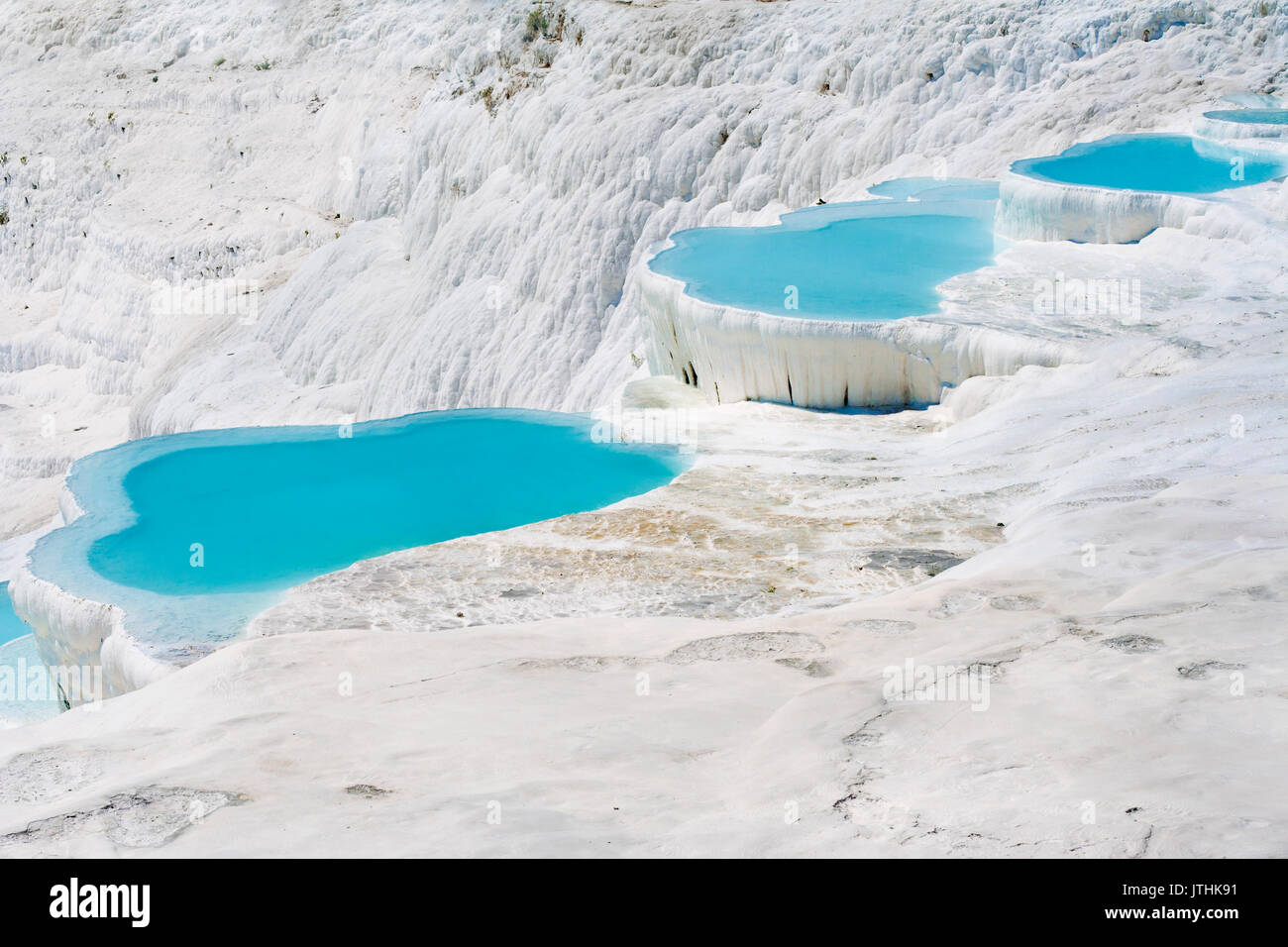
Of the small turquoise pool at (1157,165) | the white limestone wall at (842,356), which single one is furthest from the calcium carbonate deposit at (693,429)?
the small turquoise pool at (1157,165)

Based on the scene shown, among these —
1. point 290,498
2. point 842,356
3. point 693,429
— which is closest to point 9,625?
point 290,498

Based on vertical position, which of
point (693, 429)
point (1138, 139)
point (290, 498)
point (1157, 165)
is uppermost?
point (1138, 139)

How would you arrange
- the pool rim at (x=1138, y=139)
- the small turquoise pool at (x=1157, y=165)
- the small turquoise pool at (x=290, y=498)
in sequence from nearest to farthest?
the small turquoise pool at (x=290, y=498) → the pool rim at (x=1138, y=139) → the small turquoise pool at (x=1157, y=165)

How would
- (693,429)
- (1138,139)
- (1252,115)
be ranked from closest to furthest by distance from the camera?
(693,429) → (1252,115) → (1138,139)

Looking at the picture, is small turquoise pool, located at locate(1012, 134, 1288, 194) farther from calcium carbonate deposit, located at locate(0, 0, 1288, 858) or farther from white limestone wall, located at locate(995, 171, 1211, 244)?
white limestone wall, located at locate(995, 171, 1211, 244)

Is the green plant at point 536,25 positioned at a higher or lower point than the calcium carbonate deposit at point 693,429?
higher

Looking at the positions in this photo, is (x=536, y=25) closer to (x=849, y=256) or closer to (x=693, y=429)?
(x=849, y=256)

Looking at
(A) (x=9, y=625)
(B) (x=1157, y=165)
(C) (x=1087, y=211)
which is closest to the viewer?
(C) (x=1087, y=211)

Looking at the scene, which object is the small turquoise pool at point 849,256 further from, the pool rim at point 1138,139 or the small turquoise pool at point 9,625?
the small turquoise pool at point 9,625
